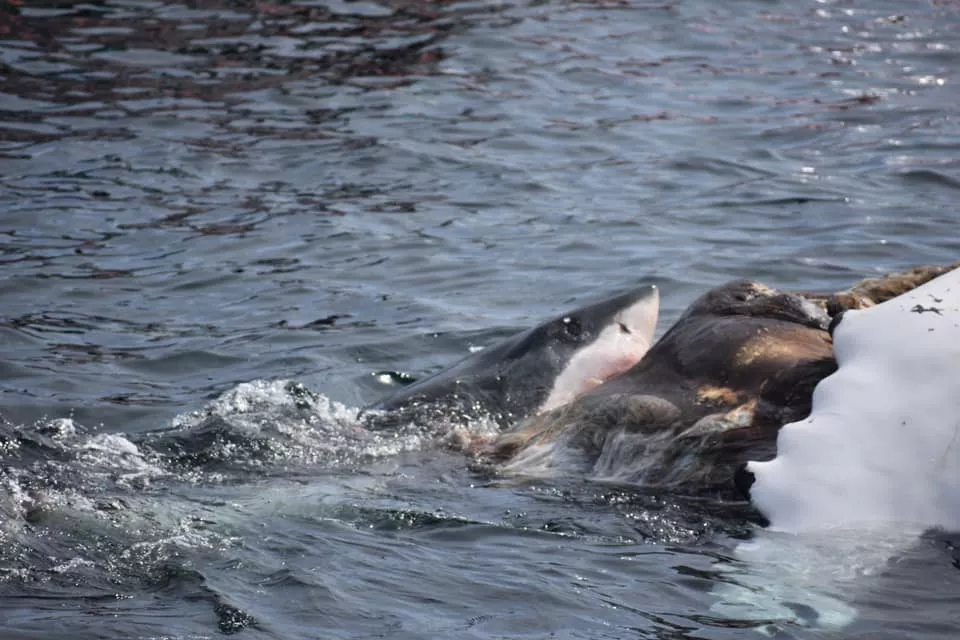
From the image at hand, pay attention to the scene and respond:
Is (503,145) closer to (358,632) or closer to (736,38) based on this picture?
(736,38)

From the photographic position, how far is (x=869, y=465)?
183 inches

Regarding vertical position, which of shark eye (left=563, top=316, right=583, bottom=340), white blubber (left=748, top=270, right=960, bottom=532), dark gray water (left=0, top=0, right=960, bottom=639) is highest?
white blubber (left=748, top=270, right=960, bottom=532)

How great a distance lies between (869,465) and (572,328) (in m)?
1.98

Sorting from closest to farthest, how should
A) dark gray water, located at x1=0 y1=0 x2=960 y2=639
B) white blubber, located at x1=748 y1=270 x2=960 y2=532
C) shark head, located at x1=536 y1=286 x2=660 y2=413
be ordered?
dark gray water, located at x1=0 y1=0 x2=960 y2=639, white blubber, located at x1=748 y1=270 x2=960 y2=532, shark head, located at x1=536 y1=286 x2=660 y2=413

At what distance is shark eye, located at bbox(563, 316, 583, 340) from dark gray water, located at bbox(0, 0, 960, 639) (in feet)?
2.62

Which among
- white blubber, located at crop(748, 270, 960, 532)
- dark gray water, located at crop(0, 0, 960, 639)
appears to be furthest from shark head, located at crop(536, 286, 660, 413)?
white blubber, located at crop(748, 270, 960, 532)

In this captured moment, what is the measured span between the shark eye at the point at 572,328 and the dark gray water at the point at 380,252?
0.80 metres

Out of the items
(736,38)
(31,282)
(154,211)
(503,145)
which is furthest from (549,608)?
(736,38)

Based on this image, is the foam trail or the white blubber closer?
the foam trail

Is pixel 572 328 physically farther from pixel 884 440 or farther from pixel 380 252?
pixel 380 252

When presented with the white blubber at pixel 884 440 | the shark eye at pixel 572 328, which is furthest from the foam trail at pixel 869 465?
the shark eye at pixel 572 328

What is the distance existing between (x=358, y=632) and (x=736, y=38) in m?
13.2

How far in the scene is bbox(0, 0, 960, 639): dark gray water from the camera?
4.43 meters

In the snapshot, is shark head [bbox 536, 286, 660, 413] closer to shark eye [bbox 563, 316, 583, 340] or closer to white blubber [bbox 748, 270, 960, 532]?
shark eye [bbox 563, 316, 583, 340]
